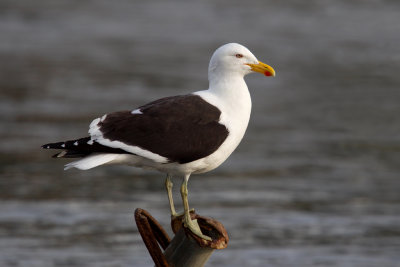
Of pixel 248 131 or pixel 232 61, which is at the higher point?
pixel 248 131

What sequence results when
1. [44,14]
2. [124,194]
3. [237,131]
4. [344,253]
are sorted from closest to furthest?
1. [237,131]
2. [344,253]
3. [124,194]
4. [44,14]

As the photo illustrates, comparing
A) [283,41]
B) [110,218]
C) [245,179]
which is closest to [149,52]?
[283,41]

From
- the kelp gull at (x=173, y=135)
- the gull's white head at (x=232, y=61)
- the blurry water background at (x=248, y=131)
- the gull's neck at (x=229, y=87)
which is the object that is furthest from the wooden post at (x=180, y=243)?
the blurry water background at (x=248, y=131)

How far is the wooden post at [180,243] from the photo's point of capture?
15.5ft

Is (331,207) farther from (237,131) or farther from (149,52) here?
(149,52)

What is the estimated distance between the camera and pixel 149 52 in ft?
69.1

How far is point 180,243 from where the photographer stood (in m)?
4.92

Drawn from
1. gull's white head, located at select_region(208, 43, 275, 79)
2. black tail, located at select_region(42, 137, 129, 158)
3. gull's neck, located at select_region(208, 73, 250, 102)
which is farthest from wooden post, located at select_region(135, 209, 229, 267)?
gull's white head, located at select_region(208, 43, 275, 79)

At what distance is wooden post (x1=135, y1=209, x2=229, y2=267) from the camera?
4730 mm

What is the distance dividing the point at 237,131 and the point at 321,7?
70.4ft

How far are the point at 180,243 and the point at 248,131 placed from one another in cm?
946

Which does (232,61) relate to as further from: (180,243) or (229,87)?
(180,243)

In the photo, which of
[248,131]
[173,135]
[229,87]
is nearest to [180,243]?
[173,135]

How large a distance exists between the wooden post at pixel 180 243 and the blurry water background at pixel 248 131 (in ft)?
12.8
